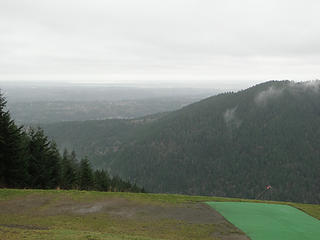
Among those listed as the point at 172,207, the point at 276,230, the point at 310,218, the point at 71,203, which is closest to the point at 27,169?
the point at 71,203

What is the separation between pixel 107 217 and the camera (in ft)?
58.9

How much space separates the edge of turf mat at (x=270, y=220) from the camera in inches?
663

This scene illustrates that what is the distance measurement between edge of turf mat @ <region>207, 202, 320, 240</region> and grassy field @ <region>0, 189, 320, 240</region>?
105 cm

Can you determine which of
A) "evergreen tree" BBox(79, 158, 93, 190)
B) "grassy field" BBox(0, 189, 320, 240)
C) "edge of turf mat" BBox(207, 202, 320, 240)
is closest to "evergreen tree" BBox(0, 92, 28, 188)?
"grassy field" BBox(0, 189, 320, 240)

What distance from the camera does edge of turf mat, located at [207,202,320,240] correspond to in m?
16.8

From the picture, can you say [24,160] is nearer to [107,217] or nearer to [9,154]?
[9,154]

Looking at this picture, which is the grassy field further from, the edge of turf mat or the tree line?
the tree line

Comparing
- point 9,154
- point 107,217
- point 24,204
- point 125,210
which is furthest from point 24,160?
point 107,217

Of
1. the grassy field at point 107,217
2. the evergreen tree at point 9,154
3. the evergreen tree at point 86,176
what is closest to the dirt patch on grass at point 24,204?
the grassy field at point 107,217

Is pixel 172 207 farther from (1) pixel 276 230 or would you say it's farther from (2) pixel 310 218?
(2) pixel 310 218

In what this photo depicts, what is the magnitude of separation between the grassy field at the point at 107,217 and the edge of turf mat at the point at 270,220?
1053 mm

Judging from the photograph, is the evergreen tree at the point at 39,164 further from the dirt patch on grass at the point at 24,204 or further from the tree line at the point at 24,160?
the dirt patch on grass at the point at 24,204

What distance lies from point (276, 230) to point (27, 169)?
27.4 m

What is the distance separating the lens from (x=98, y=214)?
1845 centimetres
